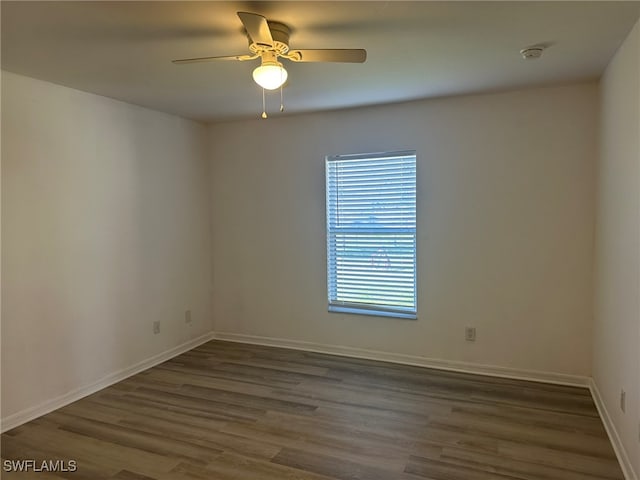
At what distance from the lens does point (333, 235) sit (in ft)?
14.6

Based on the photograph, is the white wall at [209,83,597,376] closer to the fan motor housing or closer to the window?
the window

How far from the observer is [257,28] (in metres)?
2.02

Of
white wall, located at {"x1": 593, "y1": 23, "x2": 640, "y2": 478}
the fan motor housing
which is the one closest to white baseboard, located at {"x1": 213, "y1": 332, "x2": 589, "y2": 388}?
white wall, located at {"x1": 593, "y1": 23, "x2": 640, "y2": 478}

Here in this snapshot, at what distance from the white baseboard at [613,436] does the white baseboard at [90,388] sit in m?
3.62

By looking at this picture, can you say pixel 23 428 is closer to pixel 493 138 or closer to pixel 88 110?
pixel 88 110

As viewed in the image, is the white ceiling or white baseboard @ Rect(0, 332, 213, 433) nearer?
the white ceiling

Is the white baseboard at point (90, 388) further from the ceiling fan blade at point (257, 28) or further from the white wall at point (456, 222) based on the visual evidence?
the ceiling fan blade at point (257, 28)

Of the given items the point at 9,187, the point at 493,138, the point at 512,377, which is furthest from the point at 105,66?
the point at 512,377

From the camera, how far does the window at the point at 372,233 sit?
412cm

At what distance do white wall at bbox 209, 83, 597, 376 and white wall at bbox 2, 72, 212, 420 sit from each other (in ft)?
2.15

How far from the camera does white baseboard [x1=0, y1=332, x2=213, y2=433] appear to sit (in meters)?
3.02

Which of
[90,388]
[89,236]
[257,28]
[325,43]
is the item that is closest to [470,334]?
[325,43]
